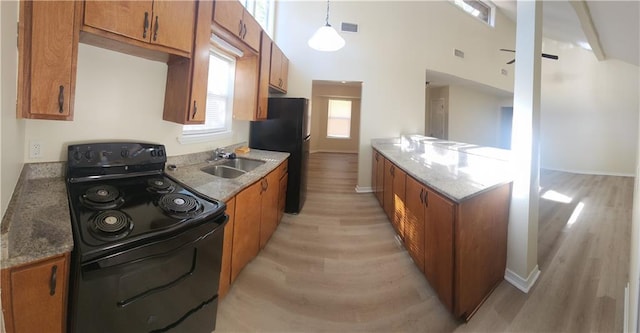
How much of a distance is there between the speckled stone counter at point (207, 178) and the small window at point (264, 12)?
2334mm

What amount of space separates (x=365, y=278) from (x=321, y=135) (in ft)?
24.9

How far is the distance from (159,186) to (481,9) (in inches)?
302

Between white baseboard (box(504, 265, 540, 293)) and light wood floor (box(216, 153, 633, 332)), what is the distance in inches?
1.9

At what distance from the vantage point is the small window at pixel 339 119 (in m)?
9.12

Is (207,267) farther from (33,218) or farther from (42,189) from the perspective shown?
(42,189)

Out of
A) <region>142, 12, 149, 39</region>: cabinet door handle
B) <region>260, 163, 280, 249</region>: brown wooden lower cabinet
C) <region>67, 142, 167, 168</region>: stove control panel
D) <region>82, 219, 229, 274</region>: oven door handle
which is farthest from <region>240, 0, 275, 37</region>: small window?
<region>82, 219, 229, 274</region>: oven door handle

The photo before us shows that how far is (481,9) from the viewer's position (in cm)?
568

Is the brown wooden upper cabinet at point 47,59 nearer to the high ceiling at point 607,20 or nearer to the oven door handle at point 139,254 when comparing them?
the oven door handle at point 139,254

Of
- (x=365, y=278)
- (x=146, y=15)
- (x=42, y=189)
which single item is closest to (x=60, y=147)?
(x=42, y=189)

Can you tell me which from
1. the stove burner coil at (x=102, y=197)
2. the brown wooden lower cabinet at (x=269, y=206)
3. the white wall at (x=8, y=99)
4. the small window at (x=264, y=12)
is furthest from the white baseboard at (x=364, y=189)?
the white wall at (x=8, y=99)

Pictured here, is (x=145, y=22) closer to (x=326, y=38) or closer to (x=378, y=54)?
(x=326, y=38)

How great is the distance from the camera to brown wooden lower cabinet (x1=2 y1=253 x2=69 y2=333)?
2.25 ft

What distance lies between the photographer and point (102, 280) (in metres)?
0.84

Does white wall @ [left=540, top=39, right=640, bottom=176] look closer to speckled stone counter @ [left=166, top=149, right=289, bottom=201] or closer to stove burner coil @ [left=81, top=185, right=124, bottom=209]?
speckled stone counter @ [left=166, top=149, right=289, bottom=201]
